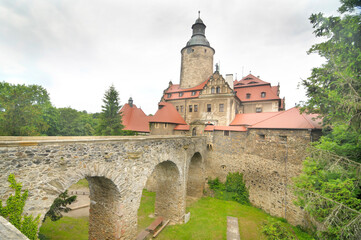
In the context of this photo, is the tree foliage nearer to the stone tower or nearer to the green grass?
the green grass

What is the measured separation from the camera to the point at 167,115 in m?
21.5

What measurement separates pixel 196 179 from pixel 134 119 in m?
12.6

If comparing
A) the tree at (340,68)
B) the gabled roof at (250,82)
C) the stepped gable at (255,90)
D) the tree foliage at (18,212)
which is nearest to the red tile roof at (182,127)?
the stepped gable at (255,90)

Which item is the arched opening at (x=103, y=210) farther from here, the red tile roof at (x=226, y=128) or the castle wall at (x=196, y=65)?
the castle wall at (x=196, y=65)

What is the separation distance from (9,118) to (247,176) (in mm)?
25917

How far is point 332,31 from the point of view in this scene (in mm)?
8055

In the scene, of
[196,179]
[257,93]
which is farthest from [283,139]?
[257,93]

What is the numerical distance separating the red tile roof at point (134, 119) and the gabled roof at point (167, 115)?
115 inches

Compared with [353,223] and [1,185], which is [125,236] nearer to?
[1,185]

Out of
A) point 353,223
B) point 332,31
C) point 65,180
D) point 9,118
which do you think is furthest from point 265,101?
point 9,118

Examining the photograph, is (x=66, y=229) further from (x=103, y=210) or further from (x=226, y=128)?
(x=226, y=128)

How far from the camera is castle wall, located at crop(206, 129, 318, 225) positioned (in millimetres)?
13227

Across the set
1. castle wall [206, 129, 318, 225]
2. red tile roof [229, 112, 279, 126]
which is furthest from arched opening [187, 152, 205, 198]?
red tile roof [229, 112, 279, 126]

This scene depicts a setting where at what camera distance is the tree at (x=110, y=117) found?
21.1 metres
